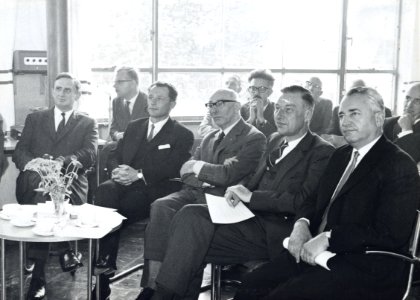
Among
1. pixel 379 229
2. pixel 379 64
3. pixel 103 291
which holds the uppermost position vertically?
pixel 379 64

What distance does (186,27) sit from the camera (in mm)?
7340

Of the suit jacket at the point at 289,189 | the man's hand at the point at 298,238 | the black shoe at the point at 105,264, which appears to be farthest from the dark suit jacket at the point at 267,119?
the man's hand at the point at 298,238

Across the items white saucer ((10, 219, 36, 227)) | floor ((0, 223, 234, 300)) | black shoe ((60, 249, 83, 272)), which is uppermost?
white saucer ((10, 219, 36, 227))

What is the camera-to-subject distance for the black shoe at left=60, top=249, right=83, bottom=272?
13.7 feet

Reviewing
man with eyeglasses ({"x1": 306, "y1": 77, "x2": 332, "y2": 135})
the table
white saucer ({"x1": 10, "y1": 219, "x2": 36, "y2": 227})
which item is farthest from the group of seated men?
man with eyeglasses ({"x1": 306, "y1": 77, "x2": 332, "y2": 135})

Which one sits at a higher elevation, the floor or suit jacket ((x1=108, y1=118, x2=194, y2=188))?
suit jacket ((x1=108, y1=118, x2=194, y2=188))

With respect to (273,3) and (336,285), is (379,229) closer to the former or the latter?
(336,285)

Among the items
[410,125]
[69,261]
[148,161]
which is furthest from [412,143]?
[69,261]

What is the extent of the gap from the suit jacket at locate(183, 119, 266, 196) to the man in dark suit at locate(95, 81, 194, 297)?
0.34m

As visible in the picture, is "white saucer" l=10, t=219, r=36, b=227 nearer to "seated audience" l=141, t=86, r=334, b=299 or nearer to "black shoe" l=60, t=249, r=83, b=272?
"seated audience" l=141, t=86, r=334, b=299

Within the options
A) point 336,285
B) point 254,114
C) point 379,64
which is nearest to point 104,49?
point 254,114

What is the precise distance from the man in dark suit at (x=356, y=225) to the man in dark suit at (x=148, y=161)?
1555 mm

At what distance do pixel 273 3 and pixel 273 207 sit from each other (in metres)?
4.81

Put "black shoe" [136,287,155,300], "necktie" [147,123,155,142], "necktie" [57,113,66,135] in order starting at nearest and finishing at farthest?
"black shoe" [136,287,155,300] → "necktie" [147,123,155,142] → "necktie" [57,113,66,135]
